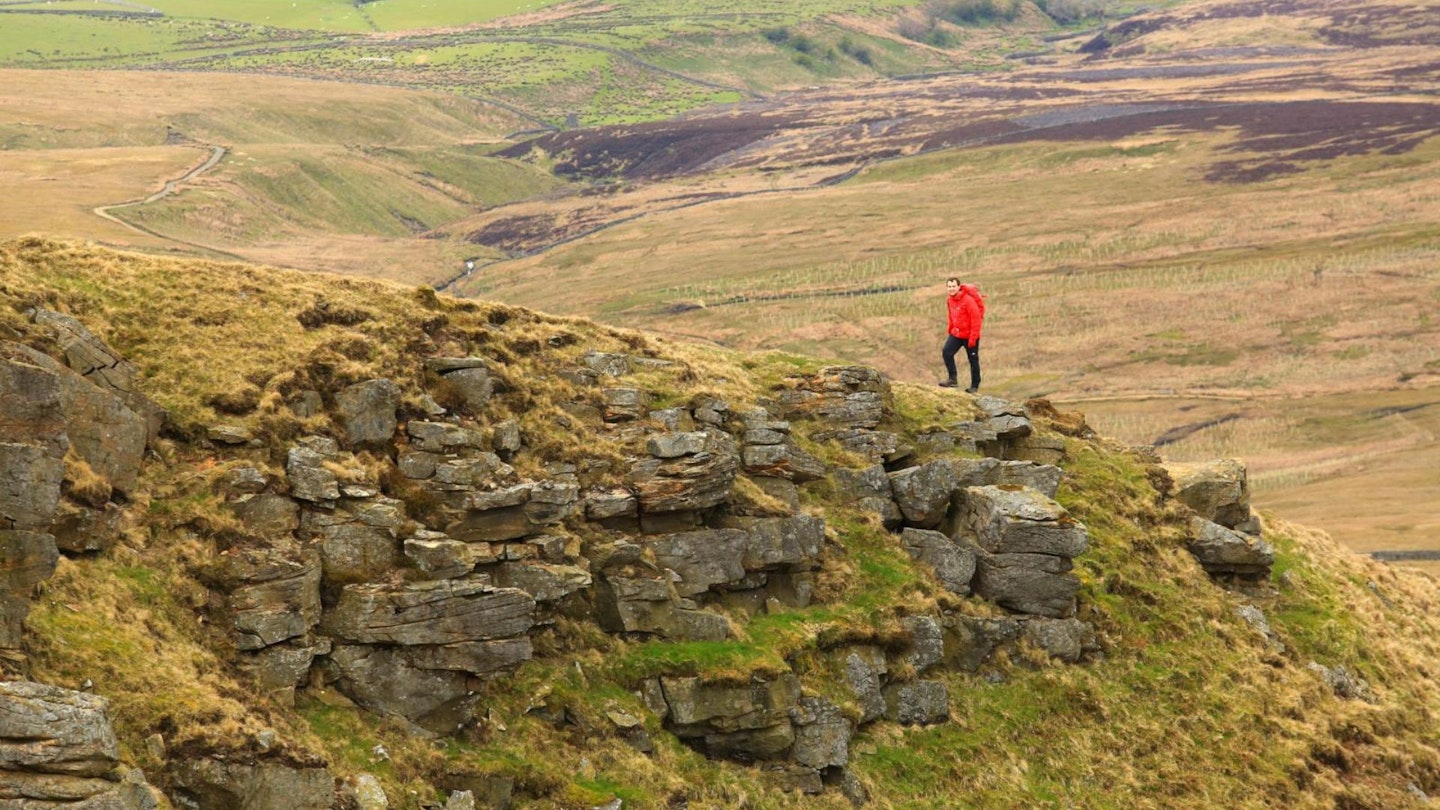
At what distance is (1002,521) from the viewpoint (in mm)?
31891

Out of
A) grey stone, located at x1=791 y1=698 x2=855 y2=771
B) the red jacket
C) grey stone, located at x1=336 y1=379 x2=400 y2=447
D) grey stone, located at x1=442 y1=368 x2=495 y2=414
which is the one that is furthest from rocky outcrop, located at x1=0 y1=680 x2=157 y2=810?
the red jacket

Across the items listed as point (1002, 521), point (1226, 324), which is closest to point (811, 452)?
point (1002, 521)

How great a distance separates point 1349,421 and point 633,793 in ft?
309

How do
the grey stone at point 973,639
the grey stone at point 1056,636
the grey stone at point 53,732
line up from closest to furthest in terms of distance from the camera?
1. the grey stone at point 53,732
2. the grey stone at point 973,639
3. the grey stone at point 1056,636

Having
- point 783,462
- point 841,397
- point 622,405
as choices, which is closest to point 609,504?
point 622,405

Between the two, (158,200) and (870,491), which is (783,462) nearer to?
(870,491)

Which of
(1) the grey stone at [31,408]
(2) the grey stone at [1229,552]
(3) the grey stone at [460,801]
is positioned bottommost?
(2) the grey stone at [1229,552]

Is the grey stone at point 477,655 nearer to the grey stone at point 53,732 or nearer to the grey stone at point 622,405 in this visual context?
the grey stone at point 53,732

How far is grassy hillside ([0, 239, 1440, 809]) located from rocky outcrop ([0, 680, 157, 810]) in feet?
4.11

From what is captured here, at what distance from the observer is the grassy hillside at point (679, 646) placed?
21125 millimetres

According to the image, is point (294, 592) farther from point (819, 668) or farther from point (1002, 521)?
point (1002, 521)

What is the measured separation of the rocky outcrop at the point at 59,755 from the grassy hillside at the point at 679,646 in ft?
4.11

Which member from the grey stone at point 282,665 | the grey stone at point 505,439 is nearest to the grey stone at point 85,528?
the grey stone at point 282,665

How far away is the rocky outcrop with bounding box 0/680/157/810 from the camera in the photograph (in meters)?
16.4
